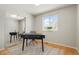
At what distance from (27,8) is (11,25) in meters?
0.49

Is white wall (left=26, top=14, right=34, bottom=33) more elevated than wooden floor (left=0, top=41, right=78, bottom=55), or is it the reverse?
white wall (left=26, top=14, right=34, bottom=33)

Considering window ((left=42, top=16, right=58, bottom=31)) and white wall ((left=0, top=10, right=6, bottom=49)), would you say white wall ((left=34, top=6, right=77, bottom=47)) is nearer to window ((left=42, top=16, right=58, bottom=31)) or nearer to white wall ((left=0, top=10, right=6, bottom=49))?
window ((left=42, top=16, right=58, bottom=31))

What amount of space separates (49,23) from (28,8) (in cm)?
55

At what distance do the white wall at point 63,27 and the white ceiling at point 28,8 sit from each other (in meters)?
0.12

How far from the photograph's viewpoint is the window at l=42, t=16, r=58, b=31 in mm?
2170

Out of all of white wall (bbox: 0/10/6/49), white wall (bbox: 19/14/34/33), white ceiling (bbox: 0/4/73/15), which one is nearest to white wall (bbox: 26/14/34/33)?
white wall (bbox: 19/14/34/33)

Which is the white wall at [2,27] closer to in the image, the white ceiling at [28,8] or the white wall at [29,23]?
the white ceiling at [28,8]

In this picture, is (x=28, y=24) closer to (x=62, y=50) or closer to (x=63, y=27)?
(x=63, y=27)

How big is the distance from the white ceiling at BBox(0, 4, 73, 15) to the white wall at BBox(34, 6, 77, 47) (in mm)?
120

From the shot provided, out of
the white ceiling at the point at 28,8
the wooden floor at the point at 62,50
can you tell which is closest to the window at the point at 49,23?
the white ceiling at the point at 28,8

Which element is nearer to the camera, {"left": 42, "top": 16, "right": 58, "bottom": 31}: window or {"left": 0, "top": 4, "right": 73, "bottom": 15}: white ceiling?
{"left": 0, "top": 4, "right": 73, "bottom": 15}: white ceiling

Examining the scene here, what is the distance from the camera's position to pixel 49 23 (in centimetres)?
220
